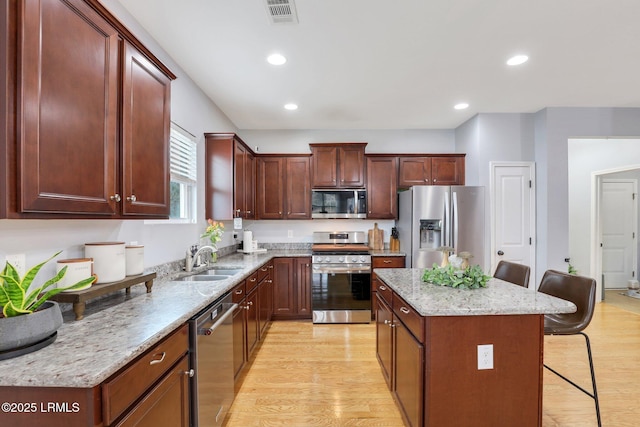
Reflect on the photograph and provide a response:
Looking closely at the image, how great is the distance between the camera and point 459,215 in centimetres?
388

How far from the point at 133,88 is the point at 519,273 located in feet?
9.63

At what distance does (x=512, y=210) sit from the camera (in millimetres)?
3982

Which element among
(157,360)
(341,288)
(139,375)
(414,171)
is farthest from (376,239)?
(139,375)

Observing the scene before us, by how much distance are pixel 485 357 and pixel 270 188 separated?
3430 mm

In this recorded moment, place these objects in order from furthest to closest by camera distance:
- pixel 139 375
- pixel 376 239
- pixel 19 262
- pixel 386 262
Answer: pixel 376 239
pixel 386 262
pixel 19 262
pixel 139 375

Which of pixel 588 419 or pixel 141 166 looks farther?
pixel 588 419

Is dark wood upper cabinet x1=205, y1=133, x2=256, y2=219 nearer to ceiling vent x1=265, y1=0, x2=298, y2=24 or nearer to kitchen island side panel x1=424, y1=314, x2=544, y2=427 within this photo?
ceiling vent x1=265, y1=0, x2=298, y2=24

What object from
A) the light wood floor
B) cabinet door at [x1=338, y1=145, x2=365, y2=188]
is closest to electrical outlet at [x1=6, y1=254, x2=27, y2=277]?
the light wood floor

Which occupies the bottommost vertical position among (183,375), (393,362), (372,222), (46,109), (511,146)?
(393,362)

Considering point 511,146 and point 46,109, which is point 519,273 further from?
point 46,109

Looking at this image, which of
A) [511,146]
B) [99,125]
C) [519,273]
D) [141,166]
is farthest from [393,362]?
[511,146]

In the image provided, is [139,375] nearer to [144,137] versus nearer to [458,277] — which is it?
[144,137]

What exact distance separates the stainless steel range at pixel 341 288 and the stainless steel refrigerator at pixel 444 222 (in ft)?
2.23

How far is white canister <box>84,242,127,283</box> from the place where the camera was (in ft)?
5.08
